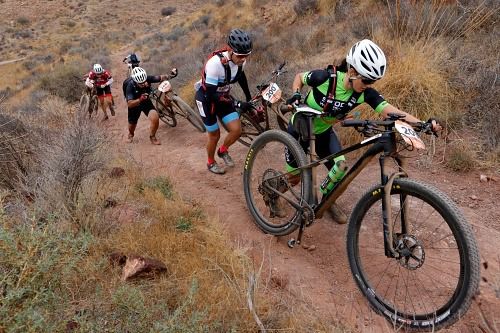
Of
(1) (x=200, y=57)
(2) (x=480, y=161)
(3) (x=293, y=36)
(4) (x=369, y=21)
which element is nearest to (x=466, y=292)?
(2) (x=480, y=161)

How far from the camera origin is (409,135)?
2512mm

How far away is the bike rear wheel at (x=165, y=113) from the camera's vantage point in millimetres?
8215

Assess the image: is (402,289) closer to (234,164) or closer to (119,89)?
(234,164)

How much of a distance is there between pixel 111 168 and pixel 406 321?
158 inches

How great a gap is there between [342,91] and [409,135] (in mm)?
1258

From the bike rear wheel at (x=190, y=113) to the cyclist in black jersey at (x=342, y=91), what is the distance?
11.3ft

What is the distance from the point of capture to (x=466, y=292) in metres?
2.39

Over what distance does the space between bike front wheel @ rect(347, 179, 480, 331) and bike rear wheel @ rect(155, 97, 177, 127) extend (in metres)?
5.56

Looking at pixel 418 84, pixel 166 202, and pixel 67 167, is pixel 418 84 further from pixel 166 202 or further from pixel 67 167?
pixel 67 167

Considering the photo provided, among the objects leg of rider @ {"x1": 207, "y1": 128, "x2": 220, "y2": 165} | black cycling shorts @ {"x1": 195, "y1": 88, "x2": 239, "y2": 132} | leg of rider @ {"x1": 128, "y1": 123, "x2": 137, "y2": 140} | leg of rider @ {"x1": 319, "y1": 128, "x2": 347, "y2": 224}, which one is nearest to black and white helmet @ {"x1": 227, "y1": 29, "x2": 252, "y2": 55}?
black cycling shorts @ {"x1": 195, "y1": 88, "x2": 239, "y2": 132}

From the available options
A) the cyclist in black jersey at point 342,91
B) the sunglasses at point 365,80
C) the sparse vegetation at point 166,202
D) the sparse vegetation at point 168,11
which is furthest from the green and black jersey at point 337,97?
the sparse vegetation at point 168,11

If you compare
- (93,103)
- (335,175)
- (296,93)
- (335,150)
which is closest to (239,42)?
(296,93)

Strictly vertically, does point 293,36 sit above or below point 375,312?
above

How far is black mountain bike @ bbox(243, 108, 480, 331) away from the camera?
8.11 feet
